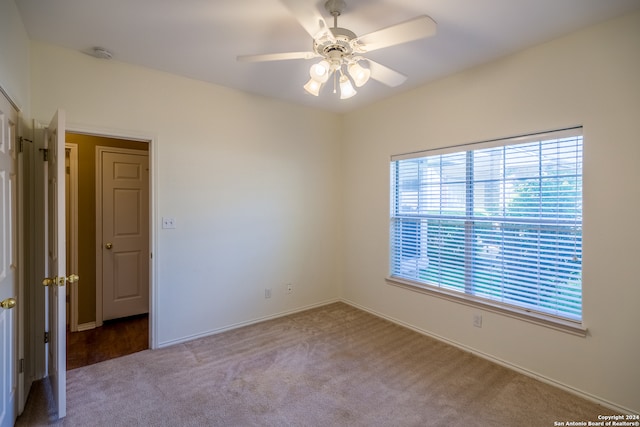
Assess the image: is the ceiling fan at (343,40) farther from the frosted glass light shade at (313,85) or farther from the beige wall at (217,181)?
the beige wall at (217,181)

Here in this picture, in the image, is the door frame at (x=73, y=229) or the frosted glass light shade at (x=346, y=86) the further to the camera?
the door frame at (x=73, y=229)

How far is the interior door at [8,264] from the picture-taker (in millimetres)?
1683

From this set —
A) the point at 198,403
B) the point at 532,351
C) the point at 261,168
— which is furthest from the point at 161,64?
the point at 532,351

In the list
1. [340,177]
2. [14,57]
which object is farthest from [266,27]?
[340,177]

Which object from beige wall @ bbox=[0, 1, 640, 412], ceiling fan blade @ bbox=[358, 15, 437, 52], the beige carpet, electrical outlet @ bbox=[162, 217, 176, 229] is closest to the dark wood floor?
the beige carpet

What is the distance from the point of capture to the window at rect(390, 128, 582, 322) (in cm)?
235

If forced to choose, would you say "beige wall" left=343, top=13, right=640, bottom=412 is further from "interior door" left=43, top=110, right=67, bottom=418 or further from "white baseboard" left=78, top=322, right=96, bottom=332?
"white baseboard" left=78, top=322, right=96, bottom=332

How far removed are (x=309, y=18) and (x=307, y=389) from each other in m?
2.45

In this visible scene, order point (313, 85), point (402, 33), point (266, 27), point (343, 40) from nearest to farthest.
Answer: point (402, 33) → point (343, 40) → point (313, 85) → point (266, 27)

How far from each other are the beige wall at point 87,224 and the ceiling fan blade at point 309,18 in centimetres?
306

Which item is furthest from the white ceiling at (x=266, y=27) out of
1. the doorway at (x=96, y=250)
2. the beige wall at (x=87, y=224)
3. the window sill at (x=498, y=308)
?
the window sill at (x=498, y=308)

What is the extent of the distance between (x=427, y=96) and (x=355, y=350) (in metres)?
2.63

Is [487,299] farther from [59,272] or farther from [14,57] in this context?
[14,57]

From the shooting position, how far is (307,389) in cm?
231
